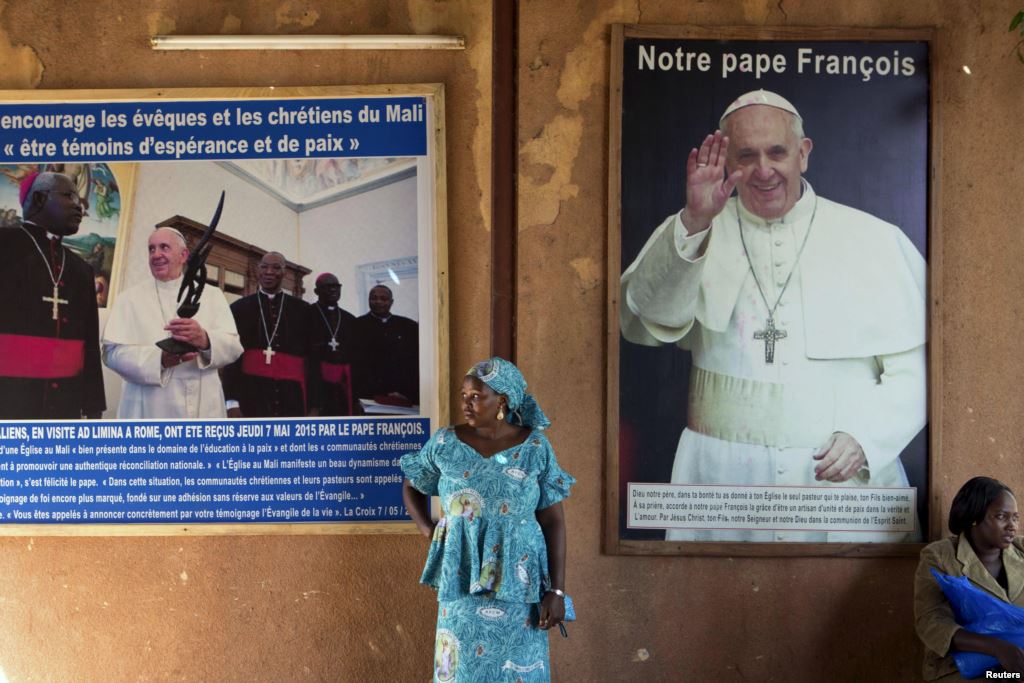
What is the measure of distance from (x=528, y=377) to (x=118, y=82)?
6.86 feet

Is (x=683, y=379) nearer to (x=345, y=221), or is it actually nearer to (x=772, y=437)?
(x=772, y=437)

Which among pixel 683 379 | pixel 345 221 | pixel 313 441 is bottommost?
pixel 313 441

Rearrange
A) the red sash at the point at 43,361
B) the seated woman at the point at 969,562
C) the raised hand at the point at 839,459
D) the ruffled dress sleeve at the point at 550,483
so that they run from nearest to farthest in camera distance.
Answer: the ruffled dress sleeve at the point at 550,483
the seated woman at the point at 969,562
the raised hand at the point at 839,459
the red sash at the point at 43,361

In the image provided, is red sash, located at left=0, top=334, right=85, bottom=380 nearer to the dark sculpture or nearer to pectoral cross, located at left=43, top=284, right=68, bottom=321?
pectoral cross, located at left=43, top=284, right=68, bottom=321

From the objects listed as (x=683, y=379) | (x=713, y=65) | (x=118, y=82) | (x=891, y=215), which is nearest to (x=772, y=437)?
(x=683, y=379)

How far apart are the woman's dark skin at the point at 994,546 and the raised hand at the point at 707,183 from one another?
1481mm

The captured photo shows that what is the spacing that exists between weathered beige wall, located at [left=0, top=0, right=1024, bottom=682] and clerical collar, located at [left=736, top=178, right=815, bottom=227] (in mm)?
533

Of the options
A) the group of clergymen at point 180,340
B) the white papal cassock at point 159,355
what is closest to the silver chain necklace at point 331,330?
the group of clergymen at point 180,340

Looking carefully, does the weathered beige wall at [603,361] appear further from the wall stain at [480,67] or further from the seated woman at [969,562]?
the seated woman at [969,562]

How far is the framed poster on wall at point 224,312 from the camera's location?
3607 mm

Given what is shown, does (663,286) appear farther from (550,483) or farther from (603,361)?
(550,483)

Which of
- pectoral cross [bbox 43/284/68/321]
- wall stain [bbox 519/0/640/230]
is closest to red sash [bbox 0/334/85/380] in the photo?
pectoral cross [bbox 43/284/68/321]

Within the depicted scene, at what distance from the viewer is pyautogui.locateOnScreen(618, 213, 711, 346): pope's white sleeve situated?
11.7 ft

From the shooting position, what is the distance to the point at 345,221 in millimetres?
3629
